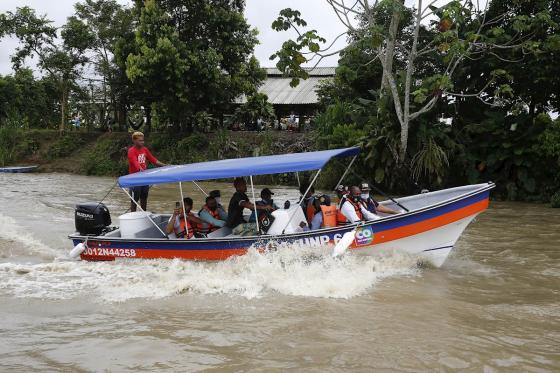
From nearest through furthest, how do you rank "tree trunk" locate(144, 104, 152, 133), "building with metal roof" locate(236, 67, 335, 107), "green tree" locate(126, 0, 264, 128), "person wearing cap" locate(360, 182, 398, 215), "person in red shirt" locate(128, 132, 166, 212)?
"person wearing cap" locate(360, 182, 398, 215) → "person in red shirt" locate(128, 132, 166, 212) → "green tree" locate(126, 0, 264, 128) → "building with metal roof" locate(236, 67, 335, 107) → "tree trunk" locate(144, 104, 152, 133)

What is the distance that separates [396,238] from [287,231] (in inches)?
58.2

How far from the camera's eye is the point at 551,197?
1516 cm

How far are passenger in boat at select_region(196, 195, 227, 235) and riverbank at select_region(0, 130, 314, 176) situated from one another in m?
13.7

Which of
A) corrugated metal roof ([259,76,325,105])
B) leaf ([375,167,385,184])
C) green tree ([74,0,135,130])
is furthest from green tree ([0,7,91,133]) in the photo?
leaf ([375,167,385,184])

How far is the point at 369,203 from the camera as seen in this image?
8.42m

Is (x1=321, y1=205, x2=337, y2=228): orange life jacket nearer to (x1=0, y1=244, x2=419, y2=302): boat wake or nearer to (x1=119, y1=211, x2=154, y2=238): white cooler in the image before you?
(x1=0, y1=244, x2=419, y2=302): boat wake

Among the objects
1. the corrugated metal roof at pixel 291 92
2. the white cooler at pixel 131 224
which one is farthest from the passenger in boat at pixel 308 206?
the corrugated metal roof at pixel 291 92

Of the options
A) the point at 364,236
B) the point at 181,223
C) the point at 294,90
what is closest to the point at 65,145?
the point at 294,90

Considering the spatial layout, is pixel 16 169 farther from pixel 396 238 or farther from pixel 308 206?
pixel 396 238

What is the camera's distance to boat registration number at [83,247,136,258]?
830cm

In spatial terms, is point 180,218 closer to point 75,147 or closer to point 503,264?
point 503,264

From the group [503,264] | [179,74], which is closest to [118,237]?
[503,264]

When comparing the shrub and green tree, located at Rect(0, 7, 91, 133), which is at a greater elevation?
green tree, located at Rect(0, 7, 91, 133)

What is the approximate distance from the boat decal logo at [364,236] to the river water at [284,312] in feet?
0.80
